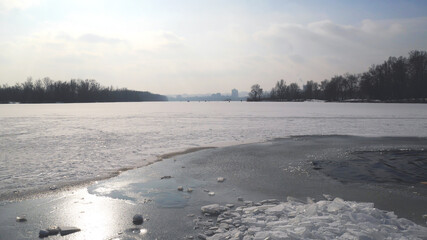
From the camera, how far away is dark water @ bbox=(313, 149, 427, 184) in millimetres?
7016

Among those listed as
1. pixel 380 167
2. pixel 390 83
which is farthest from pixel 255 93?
pixel 380 167

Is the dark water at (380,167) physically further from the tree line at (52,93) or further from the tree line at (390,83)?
the tree line at (52,93)

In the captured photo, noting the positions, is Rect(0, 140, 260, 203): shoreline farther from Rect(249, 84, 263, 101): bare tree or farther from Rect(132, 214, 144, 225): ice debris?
Rect(249, 84, 263, 101): bare tree

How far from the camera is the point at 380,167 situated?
8219 millimetres

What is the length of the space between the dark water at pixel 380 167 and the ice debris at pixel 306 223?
273cm

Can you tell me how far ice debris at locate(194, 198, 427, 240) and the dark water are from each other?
2731 millimetres

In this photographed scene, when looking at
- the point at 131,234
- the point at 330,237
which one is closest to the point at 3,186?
the point at 131,234

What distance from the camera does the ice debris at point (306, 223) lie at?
3693 mm

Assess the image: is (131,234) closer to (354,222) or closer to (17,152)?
(354,222)

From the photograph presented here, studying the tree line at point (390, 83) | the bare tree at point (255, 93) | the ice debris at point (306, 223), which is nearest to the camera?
the ice debris at point (306, 223)

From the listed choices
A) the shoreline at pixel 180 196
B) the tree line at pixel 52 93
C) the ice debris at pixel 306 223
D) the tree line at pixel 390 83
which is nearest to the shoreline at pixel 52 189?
the shoreline at pixel 180 196

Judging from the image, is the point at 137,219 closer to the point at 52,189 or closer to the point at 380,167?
the point at 52,189

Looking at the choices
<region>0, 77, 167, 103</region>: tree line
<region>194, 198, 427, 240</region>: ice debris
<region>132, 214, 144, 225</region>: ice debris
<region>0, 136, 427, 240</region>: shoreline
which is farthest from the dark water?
<region>0, 77, 167, 103</region>: tree line

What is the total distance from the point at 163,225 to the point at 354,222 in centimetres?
280
